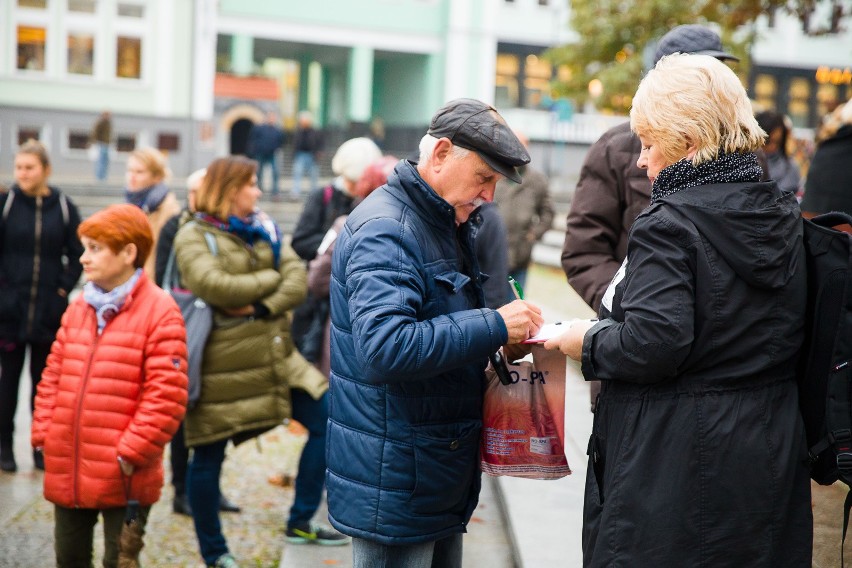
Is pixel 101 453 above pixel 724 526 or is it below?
below

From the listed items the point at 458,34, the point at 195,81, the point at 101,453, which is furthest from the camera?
the point at 458,34

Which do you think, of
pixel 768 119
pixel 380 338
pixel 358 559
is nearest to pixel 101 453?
pixel 358 559

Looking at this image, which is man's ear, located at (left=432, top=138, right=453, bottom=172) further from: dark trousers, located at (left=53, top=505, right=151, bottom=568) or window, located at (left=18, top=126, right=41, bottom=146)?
window, located at (left=18, top=126, right=41, bottom=146)

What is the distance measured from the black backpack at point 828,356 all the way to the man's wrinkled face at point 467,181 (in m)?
0.88

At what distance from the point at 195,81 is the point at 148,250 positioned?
29928 mm

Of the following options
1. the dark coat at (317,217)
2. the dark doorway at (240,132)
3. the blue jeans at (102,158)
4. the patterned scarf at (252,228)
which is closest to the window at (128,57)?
the dark doorway at (240,132)

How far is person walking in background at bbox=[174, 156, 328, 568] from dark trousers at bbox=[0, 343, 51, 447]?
2.22 metres

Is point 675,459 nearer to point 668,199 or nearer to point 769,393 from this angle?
point 769,393

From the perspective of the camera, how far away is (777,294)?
2572mm

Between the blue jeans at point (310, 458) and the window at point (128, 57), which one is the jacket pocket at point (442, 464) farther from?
the window at point (128, 57)

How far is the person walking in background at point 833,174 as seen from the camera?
164 inches

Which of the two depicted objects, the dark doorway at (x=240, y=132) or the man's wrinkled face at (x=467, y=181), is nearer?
the man's wrinkled face at (x=467, y=181)

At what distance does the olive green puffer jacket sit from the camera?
4.96 m

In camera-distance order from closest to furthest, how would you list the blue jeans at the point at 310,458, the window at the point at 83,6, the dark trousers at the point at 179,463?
1. the blue jeans at the point at 310,458
2. the dark trousers at the point at 179,463
3. the window at the point at 83,6
